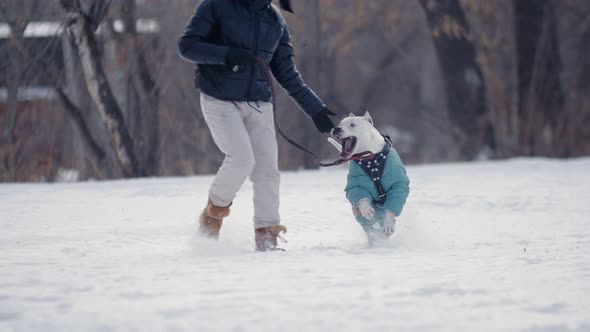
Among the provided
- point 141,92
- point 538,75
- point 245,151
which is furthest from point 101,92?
point 538,75

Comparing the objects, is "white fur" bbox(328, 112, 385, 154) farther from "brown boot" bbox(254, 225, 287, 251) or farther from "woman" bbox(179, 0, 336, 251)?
"brown boot" bbox(254, 225, 287, 251)

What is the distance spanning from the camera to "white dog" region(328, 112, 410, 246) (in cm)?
543

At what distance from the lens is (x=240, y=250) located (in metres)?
5.35

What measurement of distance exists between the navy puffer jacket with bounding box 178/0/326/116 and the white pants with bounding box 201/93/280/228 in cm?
8

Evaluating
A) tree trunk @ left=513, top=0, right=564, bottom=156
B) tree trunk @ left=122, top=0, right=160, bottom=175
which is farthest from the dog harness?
tree trunk @ left=513, top=0, right=564, bottom=156

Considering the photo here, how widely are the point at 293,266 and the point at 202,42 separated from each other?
57.4 inches

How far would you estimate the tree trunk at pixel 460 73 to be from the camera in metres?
14.4

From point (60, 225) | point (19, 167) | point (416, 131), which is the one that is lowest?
point (416, 131)

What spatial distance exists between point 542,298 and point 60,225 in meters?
3.84

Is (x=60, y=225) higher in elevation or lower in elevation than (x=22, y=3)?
lower

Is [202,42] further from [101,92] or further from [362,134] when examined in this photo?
[101,92]

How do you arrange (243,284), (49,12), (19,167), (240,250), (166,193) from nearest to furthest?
(243,284), (240,250), (166,193), (19,167), (49,12)

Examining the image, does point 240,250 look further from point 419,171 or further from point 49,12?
point 49,12

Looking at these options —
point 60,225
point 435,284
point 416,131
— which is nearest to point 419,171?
point 60,225
